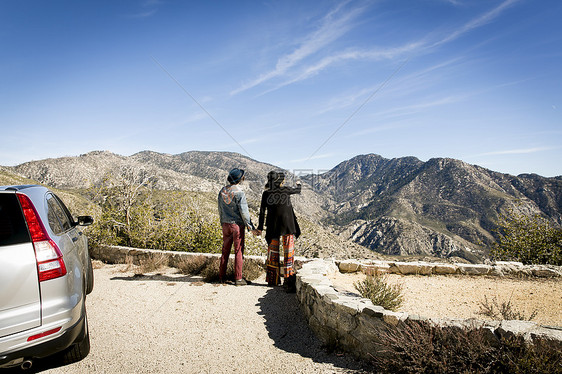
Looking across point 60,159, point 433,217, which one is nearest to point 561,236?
point 60,159

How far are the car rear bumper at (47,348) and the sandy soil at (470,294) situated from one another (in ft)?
11.0

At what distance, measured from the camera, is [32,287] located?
8.09ft

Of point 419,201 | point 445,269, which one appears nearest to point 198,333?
point 445,269

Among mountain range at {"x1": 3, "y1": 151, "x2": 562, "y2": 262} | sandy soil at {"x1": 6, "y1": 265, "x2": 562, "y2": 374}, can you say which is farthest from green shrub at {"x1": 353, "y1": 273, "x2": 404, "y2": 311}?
mountain range at {"x1": 3, "y1": 151, "x2": 562, "y2": 262}

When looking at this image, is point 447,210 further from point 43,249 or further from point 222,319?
point 43,249

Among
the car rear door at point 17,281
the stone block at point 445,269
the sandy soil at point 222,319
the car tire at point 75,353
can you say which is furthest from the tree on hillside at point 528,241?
the car rear door at point 17,281

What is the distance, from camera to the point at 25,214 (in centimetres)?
268

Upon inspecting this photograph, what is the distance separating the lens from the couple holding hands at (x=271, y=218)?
5785mm

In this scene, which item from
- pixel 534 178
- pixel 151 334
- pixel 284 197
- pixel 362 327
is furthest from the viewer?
pixel 534 178

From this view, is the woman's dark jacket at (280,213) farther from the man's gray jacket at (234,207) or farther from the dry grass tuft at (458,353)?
the dry grass tuft at (458,353)

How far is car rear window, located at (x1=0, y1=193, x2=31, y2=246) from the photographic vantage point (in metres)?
2.49

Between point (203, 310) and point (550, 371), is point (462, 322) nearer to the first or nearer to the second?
point (550, 371)

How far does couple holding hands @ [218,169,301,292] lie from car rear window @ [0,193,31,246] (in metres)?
3.35

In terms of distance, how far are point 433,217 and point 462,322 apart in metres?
181
